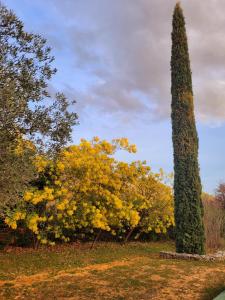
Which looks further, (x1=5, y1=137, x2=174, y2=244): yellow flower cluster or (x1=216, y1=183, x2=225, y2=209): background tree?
(x1=216, y1=183, x2=225, y2=209): background tree

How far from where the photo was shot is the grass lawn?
28.9 ft

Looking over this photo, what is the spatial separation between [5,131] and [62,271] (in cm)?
573

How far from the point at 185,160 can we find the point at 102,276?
6697mm

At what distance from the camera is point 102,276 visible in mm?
→ 10438

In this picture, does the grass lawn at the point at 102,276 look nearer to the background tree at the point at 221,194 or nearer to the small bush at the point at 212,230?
the small bush at the point at 212,230

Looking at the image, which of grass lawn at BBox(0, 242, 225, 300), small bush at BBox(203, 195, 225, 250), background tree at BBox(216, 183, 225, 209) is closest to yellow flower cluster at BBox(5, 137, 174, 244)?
grass lawn at BBox(0, 242, 225, 300)

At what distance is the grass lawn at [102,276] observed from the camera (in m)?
8.81

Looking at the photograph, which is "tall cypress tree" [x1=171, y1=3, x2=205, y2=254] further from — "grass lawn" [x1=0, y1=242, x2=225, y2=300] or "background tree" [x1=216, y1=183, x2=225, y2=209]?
"background tree" [x1=216, y1=183, x2=225, y2=209]

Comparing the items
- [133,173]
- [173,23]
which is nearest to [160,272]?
[133,173]

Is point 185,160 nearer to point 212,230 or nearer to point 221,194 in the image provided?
point 212,230

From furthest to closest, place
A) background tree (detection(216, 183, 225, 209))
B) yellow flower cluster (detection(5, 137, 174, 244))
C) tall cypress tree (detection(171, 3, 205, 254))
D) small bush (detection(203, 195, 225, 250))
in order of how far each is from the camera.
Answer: background tree (detection(216, 183, 225, 209)) → small bush (detection(203, 195, 225, 250)) → tall cypress tree (detection(171, 3, 205, 254)) → yellow flower cluster (detection(5, 137, 174, 244))

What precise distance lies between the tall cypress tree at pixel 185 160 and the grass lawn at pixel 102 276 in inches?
60.2

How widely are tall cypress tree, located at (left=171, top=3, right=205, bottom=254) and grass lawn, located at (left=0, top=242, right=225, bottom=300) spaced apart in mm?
1530

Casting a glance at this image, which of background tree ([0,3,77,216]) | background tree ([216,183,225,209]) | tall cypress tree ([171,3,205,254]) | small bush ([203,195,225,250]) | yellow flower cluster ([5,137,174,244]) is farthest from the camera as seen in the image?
background tree ([216,183,225,209])
